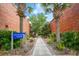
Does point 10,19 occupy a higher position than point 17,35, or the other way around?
point 10,19

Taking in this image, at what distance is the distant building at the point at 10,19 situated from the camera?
4543 millimetres

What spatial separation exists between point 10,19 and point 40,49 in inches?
26.2

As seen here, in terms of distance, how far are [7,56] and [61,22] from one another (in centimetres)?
99

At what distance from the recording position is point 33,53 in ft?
14.8

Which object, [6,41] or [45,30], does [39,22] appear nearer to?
[45,30]

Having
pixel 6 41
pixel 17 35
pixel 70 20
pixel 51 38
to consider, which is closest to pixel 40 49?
pixel 51 38

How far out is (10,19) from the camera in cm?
460

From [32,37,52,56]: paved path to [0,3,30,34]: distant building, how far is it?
25 cm

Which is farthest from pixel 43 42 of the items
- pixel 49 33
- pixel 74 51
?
pixel 74 51

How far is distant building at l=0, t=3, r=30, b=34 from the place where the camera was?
4.54 meters

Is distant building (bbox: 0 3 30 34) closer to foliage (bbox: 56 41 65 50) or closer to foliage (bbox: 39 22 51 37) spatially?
foliage (bbox: 39 22 51 37)

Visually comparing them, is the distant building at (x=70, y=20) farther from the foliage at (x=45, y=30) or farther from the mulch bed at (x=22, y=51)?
the mulch bed at (x=22, y=51)

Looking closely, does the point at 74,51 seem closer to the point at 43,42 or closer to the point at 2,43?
the point at 43,42

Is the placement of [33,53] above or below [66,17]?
below
